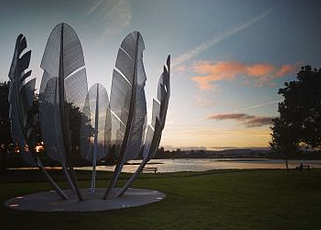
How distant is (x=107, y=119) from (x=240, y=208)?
7272mm

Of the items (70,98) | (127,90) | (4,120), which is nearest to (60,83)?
(70,98)

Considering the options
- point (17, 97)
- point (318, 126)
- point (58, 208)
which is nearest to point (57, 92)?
point (17, 97)

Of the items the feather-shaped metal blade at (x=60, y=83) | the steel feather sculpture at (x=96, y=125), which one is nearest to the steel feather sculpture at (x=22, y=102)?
the feather-shaped metal blade at (x=60, y=83)

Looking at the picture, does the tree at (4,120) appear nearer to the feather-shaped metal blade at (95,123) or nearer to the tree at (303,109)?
the feather-shaped metal blade at (95,123)

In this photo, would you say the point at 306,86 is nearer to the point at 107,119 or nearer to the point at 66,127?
the point at 107,119

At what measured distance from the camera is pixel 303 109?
84.3 feet

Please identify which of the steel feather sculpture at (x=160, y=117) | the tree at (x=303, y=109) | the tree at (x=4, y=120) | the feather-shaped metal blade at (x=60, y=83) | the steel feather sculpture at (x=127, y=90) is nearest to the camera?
the feather-shaped metal blade at (x=60, y=83)

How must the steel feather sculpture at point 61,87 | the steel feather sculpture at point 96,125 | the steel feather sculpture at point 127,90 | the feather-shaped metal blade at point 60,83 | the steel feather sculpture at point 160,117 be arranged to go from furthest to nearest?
1. the steel feather sculpture at point 96,125
2. the steel feather sculpture at point 160,117
3. the steel feather sculpture at point 127,90
4. the feather-shaped metal blade at point 60,83
5. the steel feather sculpture at point 61,87

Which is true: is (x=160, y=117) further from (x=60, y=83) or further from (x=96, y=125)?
(x=96, y=125)

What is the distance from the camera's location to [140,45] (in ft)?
40.2

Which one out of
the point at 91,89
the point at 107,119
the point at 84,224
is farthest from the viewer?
the point at 91,89

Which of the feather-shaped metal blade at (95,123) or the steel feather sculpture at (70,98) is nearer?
the steel feather sculpture at (70,98)

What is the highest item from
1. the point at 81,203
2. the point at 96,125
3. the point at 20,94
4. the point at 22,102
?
the point at 20,94

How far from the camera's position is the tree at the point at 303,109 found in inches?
978
